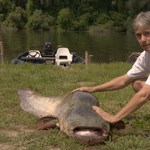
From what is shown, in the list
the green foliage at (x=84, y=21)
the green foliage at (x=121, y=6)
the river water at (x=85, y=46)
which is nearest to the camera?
the river water at (x=85, y=46)

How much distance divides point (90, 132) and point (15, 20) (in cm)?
5745

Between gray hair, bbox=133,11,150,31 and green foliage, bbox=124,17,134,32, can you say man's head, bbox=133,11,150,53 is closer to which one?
gray hair, bbox=133,11,150,31

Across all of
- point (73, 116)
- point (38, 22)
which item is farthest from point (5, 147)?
point (38, 22)

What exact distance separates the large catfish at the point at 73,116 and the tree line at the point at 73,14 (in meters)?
48.1

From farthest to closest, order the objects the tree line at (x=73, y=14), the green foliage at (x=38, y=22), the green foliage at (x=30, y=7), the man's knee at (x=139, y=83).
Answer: the green foliage at (x=30, y=7) < the green foliage at (x=38, y=22) < the tree line at (x=73, y=14) < the man's knee at (x=139, y=83)

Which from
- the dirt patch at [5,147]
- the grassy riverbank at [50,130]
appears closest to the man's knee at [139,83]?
the grassy riverbank at [50,130]

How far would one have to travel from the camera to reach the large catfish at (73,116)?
8.84 feet

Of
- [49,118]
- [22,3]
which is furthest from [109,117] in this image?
[22,3]

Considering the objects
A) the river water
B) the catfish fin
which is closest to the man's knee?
the catfish fin

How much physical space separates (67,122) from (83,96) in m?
0.62

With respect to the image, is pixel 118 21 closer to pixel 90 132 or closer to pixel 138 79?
pixel 138 79

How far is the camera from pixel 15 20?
5531 cm

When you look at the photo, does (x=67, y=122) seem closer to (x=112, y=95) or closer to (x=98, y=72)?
(x=112, y=95)

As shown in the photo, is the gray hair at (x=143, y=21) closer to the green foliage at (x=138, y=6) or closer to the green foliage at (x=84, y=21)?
the green foliage at (x=138, y=6)
